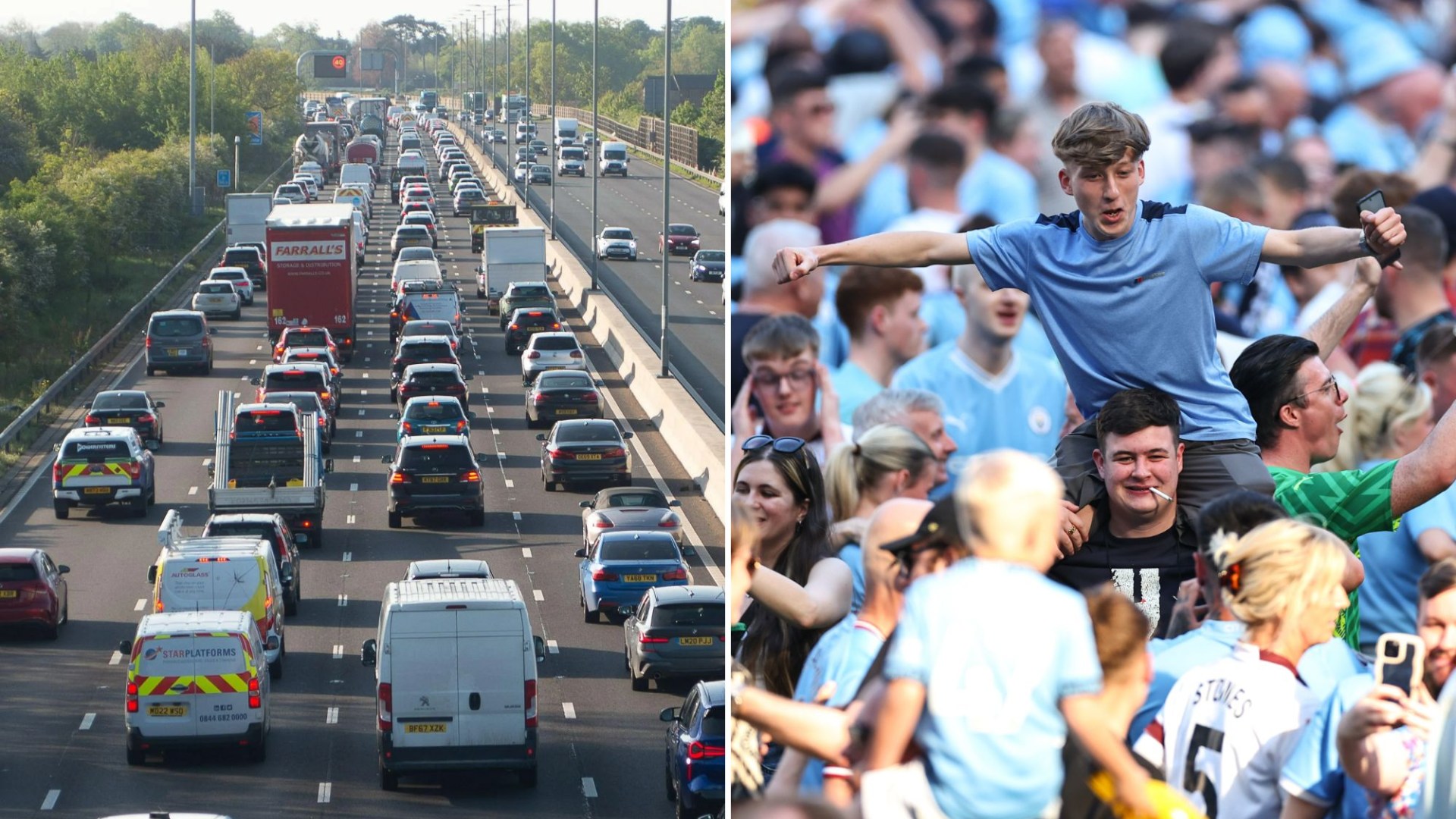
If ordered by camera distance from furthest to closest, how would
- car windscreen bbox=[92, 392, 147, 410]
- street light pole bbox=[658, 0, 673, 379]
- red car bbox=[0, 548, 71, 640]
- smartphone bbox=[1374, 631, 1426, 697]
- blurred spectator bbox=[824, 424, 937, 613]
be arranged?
1. street light pole bbox=[658, 0, 673, 379]
2. car windscreen bbox=[92, 392, 147, 410]
3. red car bbox=[0, 548, 71, 640]
4. blurred spectator bbox=[824, 424, 937, 613]
5. smartphone bbox=[1374, 631, 1426, 697]

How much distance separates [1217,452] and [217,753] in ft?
71.6

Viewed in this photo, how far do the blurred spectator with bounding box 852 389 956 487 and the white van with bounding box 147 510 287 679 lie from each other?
A: 23.6 m

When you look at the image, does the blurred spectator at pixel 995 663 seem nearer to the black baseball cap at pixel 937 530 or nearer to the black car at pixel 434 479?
the black baseball cap at pixel 937 530

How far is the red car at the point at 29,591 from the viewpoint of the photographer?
30.8 m

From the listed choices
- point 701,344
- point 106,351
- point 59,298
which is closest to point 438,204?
point 59,298

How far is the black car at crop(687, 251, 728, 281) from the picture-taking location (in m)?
75.1

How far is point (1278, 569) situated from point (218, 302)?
68584mm

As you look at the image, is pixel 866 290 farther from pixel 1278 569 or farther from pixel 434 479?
pixel 434 479

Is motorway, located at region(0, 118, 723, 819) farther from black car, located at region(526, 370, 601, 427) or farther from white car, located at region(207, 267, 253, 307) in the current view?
white car, located at region(207, 267, 253, 307)

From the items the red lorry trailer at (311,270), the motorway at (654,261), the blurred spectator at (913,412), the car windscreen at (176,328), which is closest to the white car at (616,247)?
the motorway at (654,261)

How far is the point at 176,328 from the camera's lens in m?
58.5

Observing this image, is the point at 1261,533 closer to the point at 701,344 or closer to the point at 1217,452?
the point at 1217,452

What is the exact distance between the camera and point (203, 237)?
100 metres

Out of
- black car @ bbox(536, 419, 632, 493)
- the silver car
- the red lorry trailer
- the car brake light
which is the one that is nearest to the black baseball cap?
the car brake light
